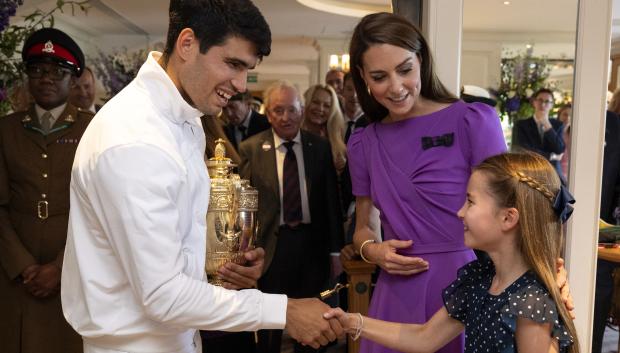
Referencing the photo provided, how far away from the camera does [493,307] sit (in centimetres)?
156

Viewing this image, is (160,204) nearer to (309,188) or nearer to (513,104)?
(513,104)

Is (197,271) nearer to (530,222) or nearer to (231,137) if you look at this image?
(530,222)

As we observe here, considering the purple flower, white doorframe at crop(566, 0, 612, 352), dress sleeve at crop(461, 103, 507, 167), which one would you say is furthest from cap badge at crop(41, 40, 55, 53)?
white doorframe at crop(566, 0, 612, 352)

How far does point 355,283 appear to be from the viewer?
2508 millimetres

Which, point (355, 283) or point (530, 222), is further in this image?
point (355, 283)

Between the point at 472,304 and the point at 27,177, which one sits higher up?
the point at 27,177

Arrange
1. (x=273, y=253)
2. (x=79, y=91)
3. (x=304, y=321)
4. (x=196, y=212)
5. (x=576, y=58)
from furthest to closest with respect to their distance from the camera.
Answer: (x=79, y=91) → (x=273, y=253) → (x=576, y=58) → (x=304, y=321) → (x=196, y=212)

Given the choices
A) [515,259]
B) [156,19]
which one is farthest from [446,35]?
[156,19]

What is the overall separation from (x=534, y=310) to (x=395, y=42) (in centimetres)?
86

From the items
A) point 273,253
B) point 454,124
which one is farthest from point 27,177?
point 454,124

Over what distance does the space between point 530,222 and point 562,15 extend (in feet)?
4.36

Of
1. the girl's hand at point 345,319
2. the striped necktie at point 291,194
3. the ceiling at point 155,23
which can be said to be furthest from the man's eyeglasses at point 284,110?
the girl's hand at point 345,319

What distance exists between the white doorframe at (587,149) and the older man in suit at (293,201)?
57.1 inches

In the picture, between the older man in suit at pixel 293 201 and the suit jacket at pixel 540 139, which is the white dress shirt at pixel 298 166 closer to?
the older man in suit at pixel 293 201
